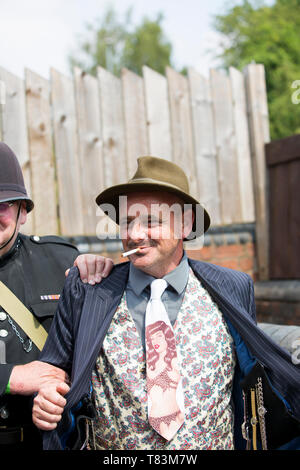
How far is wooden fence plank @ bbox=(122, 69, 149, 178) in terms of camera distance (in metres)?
4.47

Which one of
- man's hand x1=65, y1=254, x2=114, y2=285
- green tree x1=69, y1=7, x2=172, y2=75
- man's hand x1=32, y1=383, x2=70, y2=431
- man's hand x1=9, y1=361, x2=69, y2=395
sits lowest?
man's hand x1=32, y1=383, x2=70, y2=431

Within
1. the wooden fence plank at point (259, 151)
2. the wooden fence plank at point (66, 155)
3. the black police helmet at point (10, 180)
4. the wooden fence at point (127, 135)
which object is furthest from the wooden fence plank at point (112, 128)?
the black police helmet at point (10, 180)

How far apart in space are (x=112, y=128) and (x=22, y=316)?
2420 millimetres

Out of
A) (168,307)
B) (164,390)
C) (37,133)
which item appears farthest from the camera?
(37,133)

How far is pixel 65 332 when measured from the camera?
219 cm

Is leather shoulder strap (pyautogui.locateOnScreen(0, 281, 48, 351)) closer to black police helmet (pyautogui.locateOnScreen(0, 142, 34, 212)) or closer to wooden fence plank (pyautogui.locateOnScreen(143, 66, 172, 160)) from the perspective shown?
black police helmet (pyautogui.locateOnScreen(0, 142, 34, 212))

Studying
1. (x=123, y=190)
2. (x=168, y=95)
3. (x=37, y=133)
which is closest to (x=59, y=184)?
(x=37, y=133)

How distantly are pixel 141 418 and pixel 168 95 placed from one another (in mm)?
3380

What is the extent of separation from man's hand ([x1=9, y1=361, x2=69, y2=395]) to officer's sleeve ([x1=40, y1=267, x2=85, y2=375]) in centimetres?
4

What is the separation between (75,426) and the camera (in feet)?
7.04

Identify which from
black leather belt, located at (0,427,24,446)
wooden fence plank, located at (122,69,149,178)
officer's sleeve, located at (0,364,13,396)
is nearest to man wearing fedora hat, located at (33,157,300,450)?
officer's sleeve, located at (0,364,13,396)

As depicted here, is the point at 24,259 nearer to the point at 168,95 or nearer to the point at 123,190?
the point at 123,190

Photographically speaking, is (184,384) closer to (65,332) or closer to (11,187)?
(65,332)

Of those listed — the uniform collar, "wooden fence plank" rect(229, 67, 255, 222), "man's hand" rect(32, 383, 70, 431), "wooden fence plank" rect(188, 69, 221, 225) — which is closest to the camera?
"man's hand" rect(32, 383, 70, 431)
